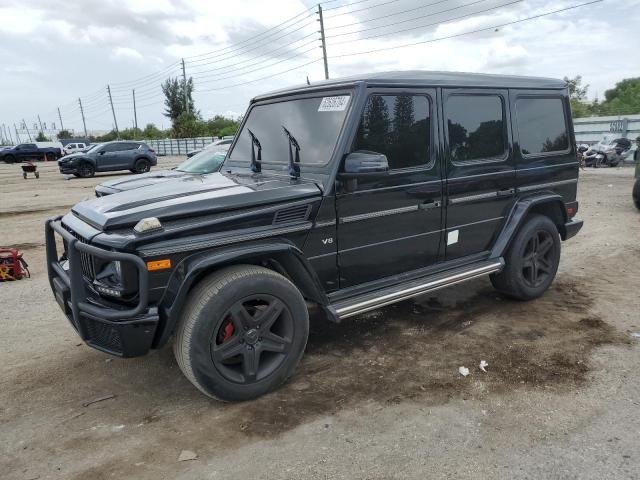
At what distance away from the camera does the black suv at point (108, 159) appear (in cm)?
2241

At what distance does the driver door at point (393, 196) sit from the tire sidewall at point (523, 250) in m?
1.06

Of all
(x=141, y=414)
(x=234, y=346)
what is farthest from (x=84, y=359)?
(x=234, y=346)

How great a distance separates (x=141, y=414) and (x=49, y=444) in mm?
543

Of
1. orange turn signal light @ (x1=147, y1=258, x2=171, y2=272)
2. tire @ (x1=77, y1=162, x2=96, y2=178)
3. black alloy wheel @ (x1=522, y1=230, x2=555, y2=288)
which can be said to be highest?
tire @ (x1=77, y1=162, x2=96, y2=178)

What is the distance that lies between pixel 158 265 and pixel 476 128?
306 cm

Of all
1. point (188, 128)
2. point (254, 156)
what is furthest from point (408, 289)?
point (188, 128)

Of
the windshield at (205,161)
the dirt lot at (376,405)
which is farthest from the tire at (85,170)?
the dirt lot at (376,405)

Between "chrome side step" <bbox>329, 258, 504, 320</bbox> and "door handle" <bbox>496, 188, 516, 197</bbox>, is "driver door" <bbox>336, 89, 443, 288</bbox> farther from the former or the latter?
"door handle" <bbox>496, 188, 516, 197</bbox>

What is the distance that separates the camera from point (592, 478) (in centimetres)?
255

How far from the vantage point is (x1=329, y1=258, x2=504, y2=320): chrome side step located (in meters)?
3.62

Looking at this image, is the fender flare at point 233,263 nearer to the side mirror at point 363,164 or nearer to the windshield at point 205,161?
the side mirror at point 363,164

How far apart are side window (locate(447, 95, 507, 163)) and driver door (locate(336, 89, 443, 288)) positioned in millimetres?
259

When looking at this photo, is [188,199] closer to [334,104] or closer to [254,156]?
[254,156]

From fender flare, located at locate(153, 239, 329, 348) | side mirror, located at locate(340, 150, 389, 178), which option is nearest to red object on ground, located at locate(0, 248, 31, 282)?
fender flare, located at locate(153, 239, 329, 348)
